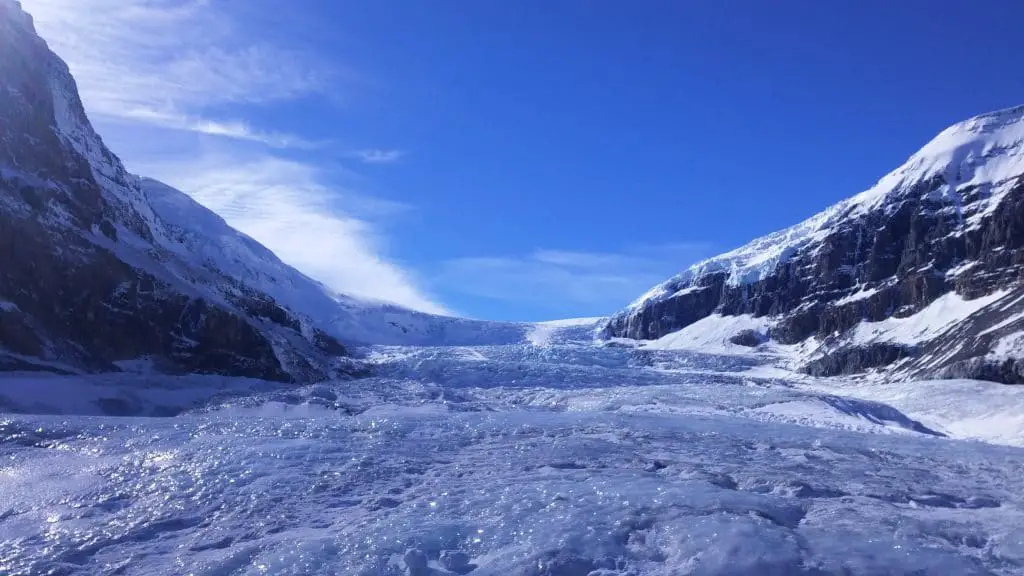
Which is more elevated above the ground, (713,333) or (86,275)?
(713,333)

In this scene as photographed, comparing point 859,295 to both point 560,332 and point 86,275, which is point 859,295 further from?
point 86,275

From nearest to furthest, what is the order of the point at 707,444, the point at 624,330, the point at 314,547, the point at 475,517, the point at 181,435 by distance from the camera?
the point at 314,547 → the point at 475,517 → the point at 181,435 → the point at 707,444 → the point at 624,330

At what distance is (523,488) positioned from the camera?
16.5 metres

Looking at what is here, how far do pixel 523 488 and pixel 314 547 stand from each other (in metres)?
5.27

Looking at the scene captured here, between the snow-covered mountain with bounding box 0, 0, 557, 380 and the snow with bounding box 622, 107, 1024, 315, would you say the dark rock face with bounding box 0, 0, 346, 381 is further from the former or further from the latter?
the snow with bounding box 622, 107, 1024, 315

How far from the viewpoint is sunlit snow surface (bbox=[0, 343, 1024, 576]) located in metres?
12.1

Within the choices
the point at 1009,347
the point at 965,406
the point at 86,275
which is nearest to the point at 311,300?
the point at 86,275

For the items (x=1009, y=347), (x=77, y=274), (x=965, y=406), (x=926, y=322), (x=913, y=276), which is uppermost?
(x=913, y=276)

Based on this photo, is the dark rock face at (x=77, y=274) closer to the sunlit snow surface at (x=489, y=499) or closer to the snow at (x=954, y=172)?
the sunlit snow surface at (x=489, y=499)

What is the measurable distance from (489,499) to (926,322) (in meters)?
82.0

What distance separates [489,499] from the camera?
1552 cm

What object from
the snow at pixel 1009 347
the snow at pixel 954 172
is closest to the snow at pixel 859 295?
the snow at pixel 954 172

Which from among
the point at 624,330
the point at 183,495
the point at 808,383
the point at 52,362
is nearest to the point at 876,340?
the point at 808,383

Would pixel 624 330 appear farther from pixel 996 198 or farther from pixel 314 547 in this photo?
pixel 314 547
